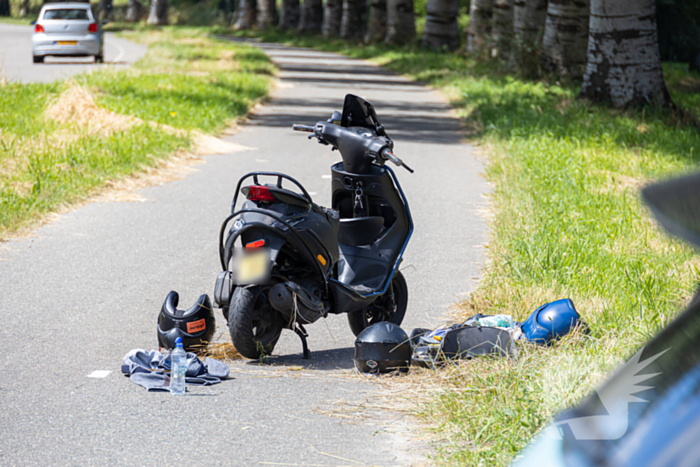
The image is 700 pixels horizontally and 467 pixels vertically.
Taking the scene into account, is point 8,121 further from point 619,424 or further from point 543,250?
point 619,424

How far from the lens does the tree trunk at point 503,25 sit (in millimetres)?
23188

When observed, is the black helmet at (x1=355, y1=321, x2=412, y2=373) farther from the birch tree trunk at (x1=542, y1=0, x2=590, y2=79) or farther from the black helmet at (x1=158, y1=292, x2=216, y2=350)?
the birch tree trunk at (x1=542, y1=0, x2=590, y2=79)

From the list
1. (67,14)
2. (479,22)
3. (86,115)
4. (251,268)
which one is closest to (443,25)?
(479,22)

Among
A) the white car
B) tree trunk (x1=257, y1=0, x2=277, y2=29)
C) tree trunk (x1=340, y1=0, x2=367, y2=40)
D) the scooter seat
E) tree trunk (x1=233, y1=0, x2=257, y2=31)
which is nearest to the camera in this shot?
the scooter seat

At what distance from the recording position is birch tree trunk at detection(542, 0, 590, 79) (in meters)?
17.3

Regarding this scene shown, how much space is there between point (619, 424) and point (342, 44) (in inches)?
1728

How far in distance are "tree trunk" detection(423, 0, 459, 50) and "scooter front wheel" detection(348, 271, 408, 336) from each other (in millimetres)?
28831

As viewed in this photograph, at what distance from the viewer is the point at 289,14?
54.5 m

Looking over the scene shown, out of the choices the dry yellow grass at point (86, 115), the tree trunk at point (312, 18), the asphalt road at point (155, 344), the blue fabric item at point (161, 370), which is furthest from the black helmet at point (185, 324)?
the tree trunk at point (312, 18)

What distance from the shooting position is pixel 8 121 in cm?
1052

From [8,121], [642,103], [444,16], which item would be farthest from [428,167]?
[444,16]

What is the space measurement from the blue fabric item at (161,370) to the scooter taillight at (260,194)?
2.73ft

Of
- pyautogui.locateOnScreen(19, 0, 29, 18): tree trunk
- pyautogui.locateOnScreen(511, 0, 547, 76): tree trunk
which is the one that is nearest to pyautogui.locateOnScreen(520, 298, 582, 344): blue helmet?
pyautogui.locateOnScreen(511, 0, 547, 76): tree trunk

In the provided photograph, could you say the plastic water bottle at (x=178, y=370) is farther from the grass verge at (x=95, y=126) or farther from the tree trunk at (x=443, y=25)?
the tree trunk at (x=443, y=25)
